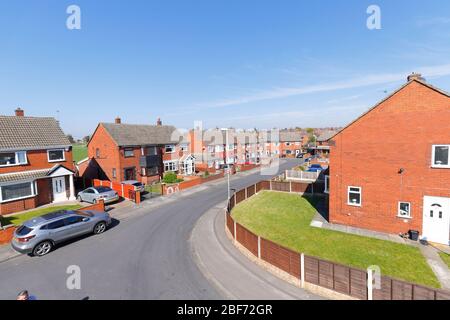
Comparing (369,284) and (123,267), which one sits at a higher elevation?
(369,284)

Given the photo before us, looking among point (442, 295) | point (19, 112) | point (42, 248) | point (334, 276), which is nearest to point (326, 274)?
point (334, 276)

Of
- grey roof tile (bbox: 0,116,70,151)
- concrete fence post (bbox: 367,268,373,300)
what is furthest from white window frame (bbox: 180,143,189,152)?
concrete fence post (bbox: 367,268,373,300)

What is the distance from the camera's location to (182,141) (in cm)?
4134

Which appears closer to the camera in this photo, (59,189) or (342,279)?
(342,279)

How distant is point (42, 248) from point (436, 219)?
21.8 meters

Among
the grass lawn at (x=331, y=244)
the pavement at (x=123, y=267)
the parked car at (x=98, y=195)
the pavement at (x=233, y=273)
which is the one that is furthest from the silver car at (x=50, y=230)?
the grass lawn at (x=331, y=244)

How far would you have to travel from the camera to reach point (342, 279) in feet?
29.5

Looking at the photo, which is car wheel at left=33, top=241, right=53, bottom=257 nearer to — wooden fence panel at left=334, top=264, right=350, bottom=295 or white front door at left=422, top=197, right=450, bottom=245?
wooden fence panel at left=334, top=264, right=350, bottom=295

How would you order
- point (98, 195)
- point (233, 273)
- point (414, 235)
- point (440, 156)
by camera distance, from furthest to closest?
1. point (98, 195)
2. point (414, 235)
3. point (440, 156)
4. point (233, 273)

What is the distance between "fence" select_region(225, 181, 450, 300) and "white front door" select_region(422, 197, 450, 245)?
8.49 m

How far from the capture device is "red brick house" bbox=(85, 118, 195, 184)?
104 feet

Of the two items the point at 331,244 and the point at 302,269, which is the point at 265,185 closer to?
the point at 331,244

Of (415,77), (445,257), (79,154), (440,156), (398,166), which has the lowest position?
(445,257)

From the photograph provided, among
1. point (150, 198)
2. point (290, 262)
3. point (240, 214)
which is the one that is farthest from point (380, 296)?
point (150, 198)
